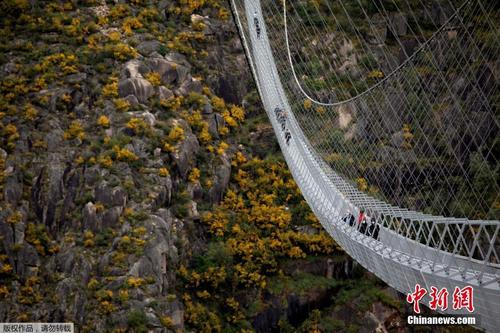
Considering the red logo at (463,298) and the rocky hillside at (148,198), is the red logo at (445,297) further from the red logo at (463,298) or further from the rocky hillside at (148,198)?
the rocky hillside at (148,198)

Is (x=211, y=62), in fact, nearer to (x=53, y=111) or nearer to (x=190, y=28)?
(x=190, y=28)

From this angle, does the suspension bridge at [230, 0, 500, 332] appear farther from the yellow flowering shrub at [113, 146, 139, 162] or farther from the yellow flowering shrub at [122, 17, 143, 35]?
the yellow flowering shrub at [113, 146, 139, 162]

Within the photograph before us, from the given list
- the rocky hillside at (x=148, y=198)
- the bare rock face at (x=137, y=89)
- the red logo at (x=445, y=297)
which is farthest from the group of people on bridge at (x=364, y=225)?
the bare rock face at (x=137, y=89)

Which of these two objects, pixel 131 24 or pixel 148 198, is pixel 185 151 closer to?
pixel 148 198

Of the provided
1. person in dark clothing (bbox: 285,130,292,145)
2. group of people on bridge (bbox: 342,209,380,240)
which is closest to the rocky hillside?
person in dark clothing (bbox: 285,130,292,145)

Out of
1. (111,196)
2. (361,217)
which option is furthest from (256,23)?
(361,217)

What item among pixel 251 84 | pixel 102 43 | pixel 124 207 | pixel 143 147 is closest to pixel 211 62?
pixel 251 84

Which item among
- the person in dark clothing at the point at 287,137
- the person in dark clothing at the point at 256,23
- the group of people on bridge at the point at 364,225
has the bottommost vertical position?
the person in dark clothing at the point at 287,137
